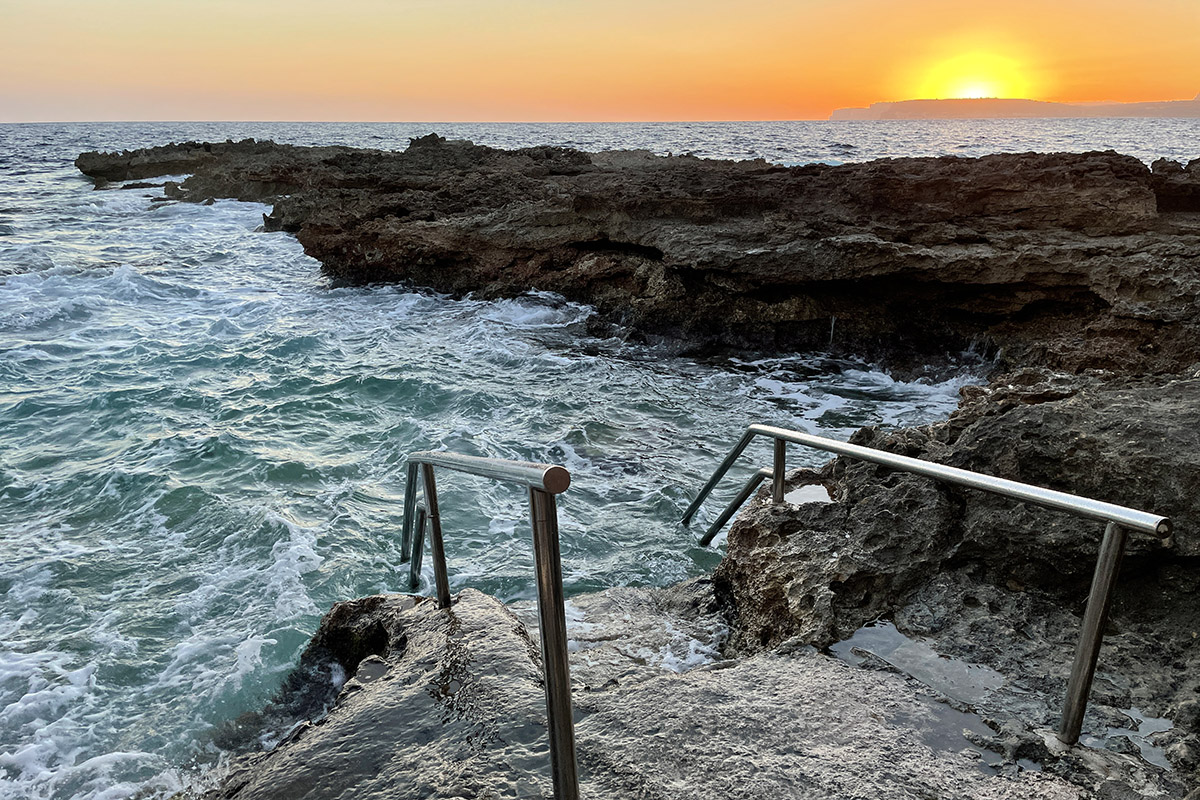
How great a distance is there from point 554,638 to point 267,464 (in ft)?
21.3

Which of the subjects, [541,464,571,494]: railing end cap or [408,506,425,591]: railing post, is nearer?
[541,464,571,494]: railing end cap

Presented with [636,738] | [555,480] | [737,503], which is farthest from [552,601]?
[737,503]

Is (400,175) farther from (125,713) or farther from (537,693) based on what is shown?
(537,693)

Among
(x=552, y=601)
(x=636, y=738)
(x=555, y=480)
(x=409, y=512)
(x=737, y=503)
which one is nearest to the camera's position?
(x=555, y=480)

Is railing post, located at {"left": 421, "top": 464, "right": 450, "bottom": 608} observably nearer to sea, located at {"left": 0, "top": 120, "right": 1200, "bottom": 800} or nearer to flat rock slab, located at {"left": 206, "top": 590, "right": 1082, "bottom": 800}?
flat rock slab, located at {"left": 206, "top": 590, "right": 1082, "bottom": 800}

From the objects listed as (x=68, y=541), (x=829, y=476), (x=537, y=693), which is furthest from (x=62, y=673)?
(x=829, y=476)

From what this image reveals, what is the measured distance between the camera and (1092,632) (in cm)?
197

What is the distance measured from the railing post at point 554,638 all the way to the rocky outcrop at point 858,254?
23.2ft

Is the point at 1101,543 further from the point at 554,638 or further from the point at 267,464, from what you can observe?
the point at 267,464

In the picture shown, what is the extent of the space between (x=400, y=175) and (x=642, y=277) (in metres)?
11.5

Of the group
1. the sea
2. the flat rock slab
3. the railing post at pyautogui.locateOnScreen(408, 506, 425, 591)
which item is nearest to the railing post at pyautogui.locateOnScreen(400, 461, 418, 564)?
the railing post at pyautogui.locateOnScreen(408, 506, 425, 591)

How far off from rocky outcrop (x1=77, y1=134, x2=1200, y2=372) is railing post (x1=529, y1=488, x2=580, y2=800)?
7.07 m

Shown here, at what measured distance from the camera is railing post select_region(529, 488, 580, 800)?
1.43 metres

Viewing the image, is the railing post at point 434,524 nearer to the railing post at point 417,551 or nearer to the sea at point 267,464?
the railing post at point 417,551
